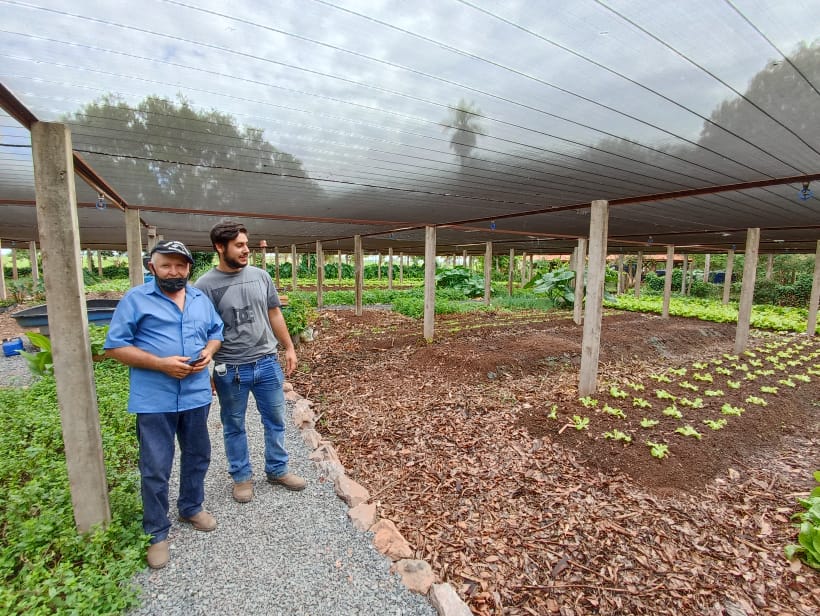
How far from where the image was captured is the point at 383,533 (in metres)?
2.42

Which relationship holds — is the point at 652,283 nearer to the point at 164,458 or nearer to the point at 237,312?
the point at 237,312

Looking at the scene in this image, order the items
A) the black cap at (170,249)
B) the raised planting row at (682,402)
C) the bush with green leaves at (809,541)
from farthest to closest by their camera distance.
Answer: the raised planting row at (682,402)
the bush with green leaves at (809,541)
the black cap at (170,249)

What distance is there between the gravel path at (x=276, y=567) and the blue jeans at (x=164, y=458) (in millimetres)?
246

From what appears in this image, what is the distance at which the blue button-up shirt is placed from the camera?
2.05 meters

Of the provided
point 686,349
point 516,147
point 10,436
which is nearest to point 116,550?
point 10,436

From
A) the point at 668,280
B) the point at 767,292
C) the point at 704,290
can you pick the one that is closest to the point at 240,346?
the point at 668,280

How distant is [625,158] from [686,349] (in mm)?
6638

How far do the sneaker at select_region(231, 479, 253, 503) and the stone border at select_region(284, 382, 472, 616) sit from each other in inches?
23.5

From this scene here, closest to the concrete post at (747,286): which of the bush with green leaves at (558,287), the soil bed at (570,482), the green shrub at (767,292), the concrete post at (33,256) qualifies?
the soil bed at (570,482)

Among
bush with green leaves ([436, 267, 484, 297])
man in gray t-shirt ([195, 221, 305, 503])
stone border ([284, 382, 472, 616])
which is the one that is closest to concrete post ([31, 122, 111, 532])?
man in gray t-shirt ([195, 221, 305, 503])

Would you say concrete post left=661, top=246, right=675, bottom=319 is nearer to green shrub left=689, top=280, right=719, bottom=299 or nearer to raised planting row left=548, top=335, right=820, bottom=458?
raised planting row left=548, top=335, right=820, bottom=458

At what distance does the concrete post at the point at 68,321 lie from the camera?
1.94 metres

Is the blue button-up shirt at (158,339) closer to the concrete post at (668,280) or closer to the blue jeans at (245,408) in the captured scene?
the blue jeans at (245,408)

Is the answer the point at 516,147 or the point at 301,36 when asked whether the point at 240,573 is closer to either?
the point at 301,36
